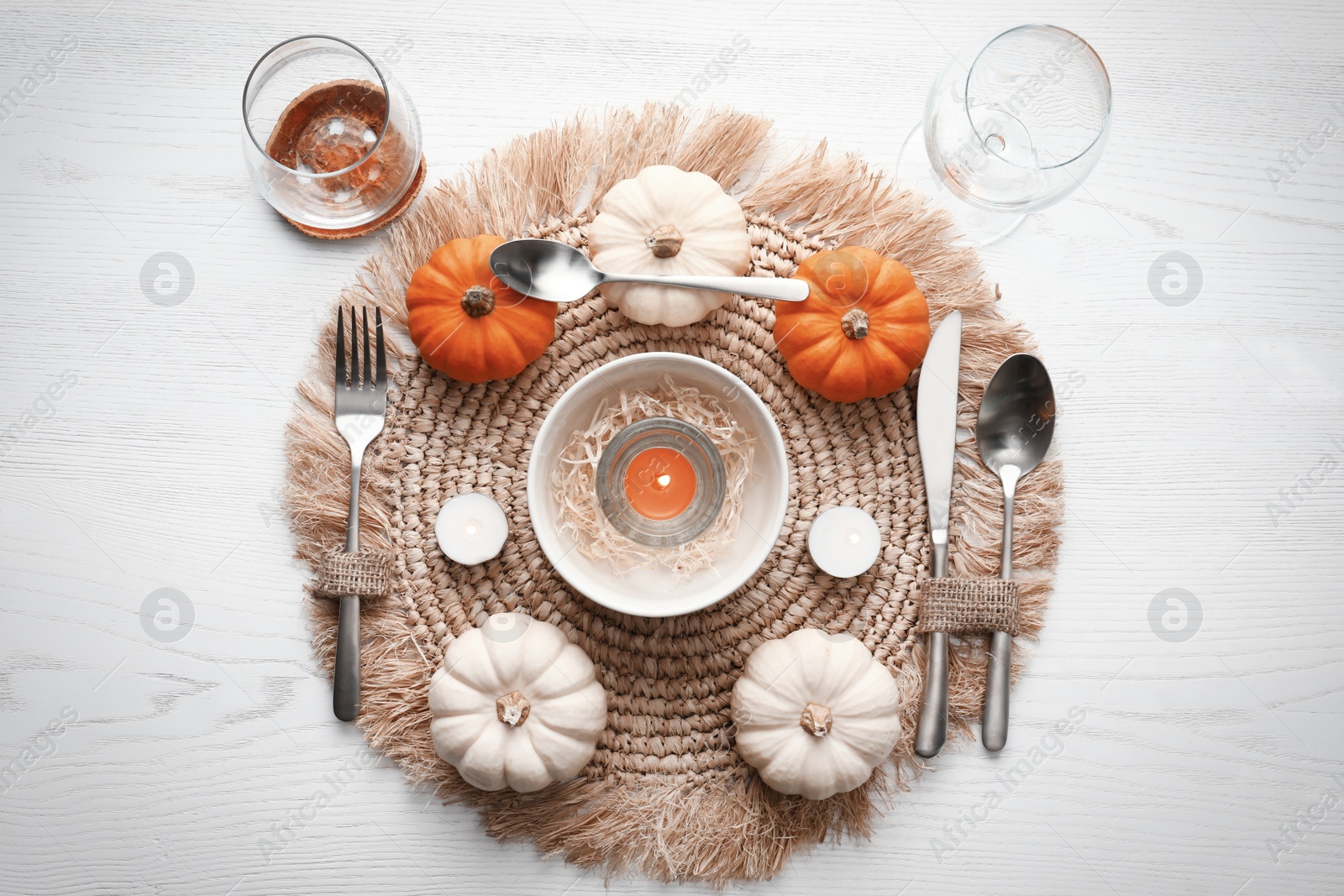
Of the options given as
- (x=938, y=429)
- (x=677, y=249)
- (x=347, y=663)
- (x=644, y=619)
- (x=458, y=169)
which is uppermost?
(x=458, y=169)

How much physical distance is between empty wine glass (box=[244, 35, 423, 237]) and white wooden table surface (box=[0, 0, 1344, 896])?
11 centimetres

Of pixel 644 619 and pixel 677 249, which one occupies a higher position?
pixel 677 249

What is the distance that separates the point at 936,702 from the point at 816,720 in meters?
0.29

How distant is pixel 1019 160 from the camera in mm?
1639

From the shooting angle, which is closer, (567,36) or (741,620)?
(741,620)

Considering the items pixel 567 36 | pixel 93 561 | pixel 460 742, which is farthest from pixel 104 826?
pixel 567 36

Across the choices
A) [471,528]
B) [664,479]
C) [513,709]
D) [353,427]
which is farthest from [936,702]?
[353,427]

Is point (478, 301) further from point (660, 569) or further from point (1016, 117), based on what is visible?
point (1016, 117)

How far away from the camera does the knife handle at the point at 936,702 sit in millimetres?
1571

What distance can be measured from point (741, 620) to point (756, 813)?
376 millimetres

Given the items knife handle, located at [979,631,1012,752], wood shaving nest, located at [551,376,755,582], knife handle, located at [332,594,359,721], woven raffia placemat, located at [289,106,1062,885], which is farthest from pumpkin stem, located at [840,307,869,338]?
knife handle, located at [332,594,359,721]

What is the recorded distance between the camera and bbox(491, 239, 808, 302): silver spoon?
1508mm

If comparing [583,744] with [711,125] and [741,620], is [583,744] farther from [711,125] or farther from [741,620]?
[711,125]

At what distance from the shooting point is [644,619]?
1597mm
